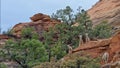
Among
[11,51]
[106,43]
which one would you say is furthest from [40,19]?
[106,43]

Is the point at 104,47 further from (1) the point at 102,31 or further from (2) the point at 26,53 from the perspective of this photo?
(1) the point at 102,31

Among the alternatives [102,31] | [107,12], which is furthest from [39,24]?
[102,31]

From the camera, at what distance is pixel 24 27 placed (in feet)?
203

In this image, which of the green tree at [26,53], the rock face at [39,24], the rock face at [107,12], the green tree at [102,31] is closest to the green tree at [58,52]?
the green tree at [26,53]

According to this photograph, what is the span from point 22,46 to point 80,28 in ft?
29.2

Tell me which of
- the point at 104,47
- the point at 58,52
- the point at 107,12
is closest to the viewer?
the point at 104,47

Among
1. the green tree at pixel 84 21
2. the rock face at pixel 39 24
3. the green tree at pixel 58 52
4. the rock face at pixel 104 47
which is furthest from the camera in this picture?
the rock face at pixel 39 24

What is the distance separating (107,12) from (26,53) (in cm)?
1989

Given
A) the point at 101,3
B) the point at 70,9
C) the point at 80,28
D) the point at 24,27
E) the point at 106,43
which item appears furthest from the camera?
the point at 101,3

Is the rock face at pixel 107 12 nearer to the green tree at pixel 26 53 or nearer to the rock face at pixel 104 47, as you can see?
the green tree at pixel 26 53

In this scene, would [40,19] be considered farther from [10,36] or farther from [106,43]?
[106,43]

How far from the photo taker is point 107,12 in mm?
60531

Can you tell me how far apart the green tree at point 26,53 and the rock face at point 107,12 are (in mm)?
14227

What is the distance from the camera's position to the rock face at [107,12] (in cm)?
5697
